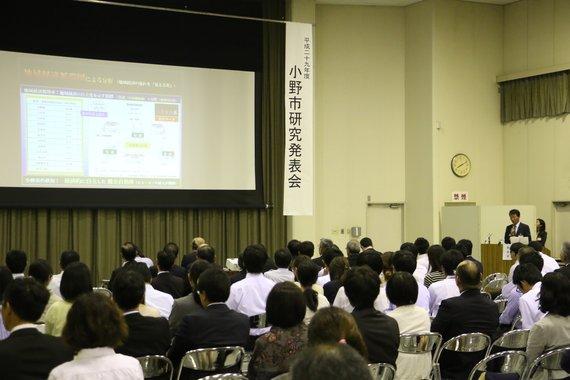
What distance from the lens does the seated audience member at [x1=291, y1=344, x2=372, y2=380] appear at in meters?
1.48

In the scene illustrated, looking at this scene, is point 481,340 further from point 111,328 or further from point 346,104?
point 346,104

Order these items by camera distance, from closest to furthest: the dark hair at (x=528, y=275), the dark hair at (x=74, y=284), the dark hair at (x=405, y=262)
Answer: the dark hair at (x=74, y=284) → the dark hair at (x=528, y=275) → the dark hair at (x=405, y=262)

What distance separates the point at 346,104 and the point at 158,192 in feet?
13.5

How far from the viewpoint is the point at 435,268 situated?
7.01 meters

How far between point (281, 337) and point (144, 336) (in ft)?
2.60

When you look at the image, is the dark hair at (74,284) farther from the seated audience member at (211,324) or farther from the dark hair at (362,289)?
the dark hair at (362,289)

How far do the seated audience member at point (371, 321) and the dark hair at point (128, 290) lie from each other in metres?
1.12

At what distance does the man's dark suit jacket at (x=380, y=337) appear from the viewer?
→ 3.80 m

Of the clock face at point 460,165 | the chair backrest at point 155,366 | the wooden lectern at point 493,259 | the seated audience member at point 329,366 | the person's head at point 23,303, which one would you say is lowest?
the wooden lectern at point 493,259

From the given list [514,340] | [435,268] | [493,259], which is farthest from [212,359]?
[493,259]

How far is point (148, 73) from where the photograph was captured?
11211 mm

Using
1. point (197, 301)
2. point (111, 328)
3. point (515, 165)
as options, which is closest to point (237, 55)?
point (515, 165)

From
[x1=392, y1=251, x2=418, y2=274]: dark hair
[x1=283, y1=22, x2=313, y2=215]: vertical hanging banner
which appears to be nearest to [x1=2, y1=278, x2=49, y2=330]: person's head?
[x1=392, y1=251, x2=418, y2=274]: dark hair

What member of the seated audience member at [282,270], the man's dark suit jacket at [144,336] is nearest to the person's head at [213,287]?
the man's dark suit jacket at [144,336]
